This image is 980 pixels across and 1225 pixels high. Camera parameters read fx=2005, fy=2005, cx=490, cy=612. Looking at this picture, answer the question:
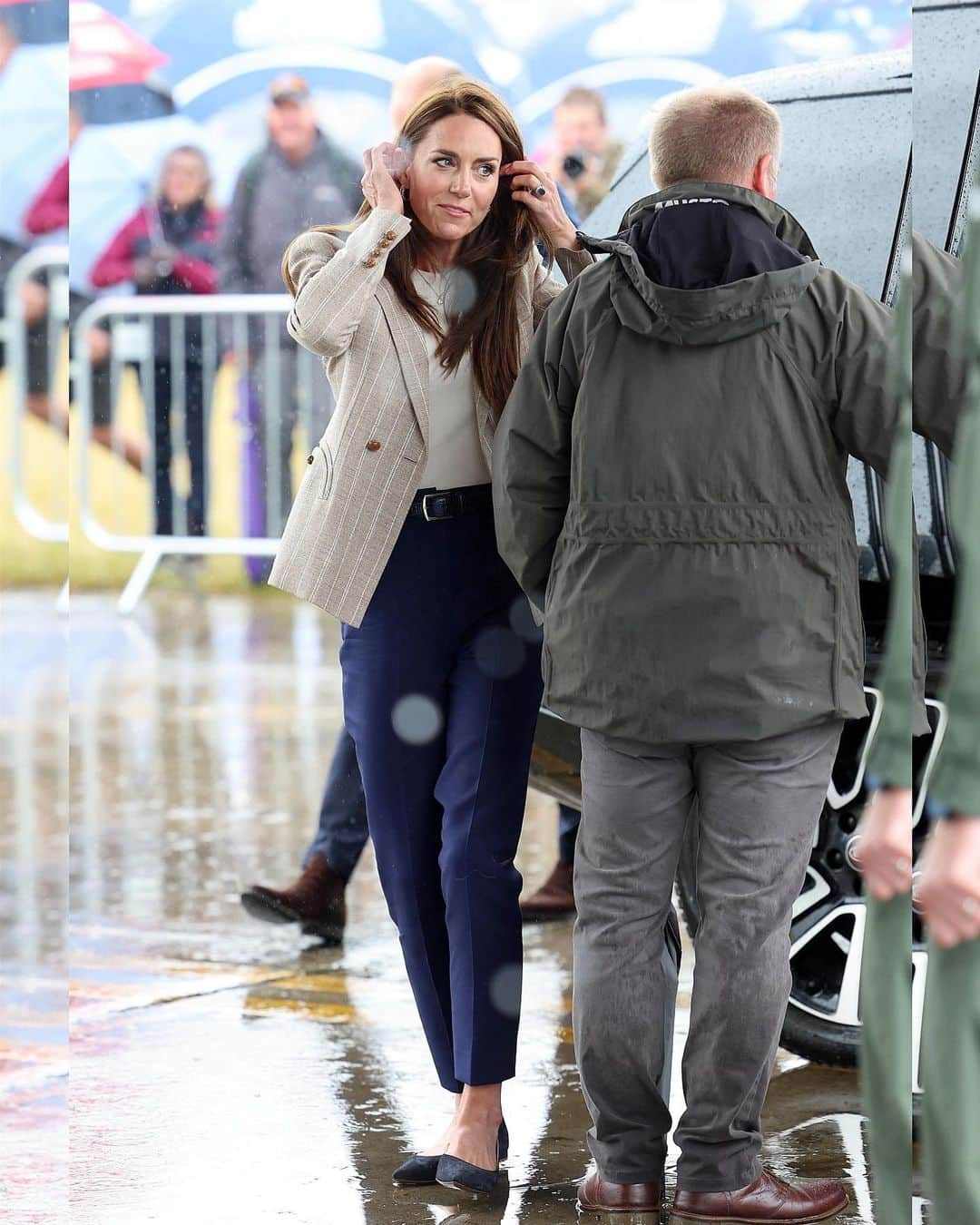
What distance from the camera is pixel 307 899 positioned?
4.56 meters

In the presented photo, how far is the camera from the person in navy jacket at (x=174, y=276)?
920cm

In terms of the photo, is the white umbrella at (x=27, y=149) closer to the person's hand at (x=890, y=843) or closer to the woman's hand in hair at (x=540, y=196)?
the woman's hand in hair at (x=540, y=196)

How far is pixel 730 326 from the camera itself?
→ 260 centimetres

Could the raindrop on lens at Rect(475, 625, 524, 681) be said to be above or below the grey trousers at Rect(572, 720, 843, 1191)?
above

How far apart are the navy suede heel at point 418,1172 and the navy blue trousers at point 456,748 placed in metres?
0.11

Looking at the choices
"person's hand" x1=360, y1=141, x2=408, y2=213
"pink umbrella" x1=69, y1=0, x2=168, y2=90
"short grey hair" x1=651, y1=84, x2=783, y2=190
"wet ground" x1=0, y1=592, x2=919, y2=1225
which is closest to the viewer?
"short grey hair" x1=651, y1=84, x2=783, y2=190

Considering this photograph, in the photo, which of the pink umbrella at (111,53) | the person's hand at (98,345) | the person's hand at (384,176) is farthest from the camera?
the person's hand at (98,345)

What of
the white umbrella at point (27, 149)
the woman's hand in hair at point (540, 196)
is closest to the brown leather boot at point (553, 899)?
the woman's hand in hair at point (540, 196)

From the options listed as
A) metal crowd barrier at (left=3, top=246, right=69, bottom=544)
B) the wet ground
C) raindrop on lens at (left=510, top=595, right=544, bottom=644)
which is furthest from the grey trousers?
metal crowd barrier at (left=3, top=246, right=69, bottom=544)

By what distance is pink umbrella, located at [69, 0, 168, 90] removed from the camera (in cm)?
802

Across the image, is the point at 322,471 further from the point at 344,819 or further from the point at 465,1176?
the point at 344,819

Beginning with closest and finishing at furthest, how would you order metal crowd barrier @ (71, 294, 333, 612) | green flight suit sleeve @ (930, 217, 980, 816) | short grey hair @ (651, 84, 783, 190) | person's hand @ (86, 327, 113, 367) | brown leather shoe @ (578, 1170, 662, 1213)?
green flight suit sleeve @ (930, 217, 980, 816), short grey hair @ (651, 84, 783, 190), brown leather shoe @ (578, 1170, 662, 1213), metal crowd barrier @ (71, 294, 333, 612), person's hand @ (86, 327, 113, 367)

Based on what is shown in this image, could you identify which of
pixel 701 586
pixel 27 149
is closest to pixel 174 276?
pixel 27 149

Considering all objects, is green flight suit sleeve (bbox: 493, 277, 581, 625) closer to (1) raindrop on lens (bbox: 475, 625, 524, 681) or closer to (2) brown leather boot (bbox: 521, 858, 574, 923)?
(1) raindrop on lens (bbox: 475, 625, 524, 681)
